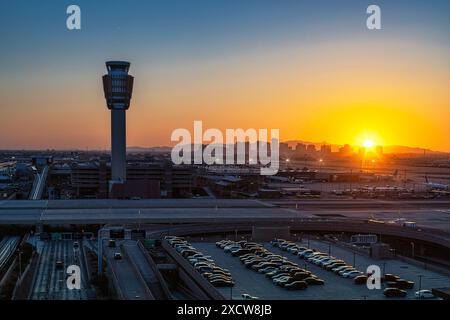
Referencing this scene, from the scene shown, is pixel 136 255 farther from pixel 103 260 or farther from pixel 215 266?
pixel 215 266

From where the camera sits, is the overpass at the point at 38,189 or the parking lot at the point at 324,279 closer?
the parking lot at the point at 324,279

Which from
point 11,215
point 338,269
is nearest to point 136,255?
point 338,269

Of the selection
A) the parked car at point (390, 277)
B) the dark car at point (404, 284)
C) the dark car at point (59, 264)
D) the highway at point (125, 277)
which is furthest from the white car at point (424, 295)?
the dark car at point (59, 264)

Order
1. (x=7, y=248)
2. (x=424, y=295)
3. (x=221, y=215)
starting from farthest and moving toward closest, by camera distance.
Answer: (x=221, y=215) < (x=7, y=248) < (x=424, y=295)

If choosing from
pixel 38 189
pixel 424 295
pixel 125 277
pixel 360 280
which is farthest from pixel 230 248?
pixel 38 189

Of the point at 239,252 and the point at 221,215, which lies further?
the point at 221,215

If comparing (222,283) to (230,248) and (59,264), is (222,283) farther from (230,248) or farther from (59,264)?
(59,264)

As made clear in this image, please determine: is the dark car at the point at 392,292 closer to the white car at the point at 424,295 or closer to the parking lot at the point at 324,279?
the parking lot at the point at 324,279
